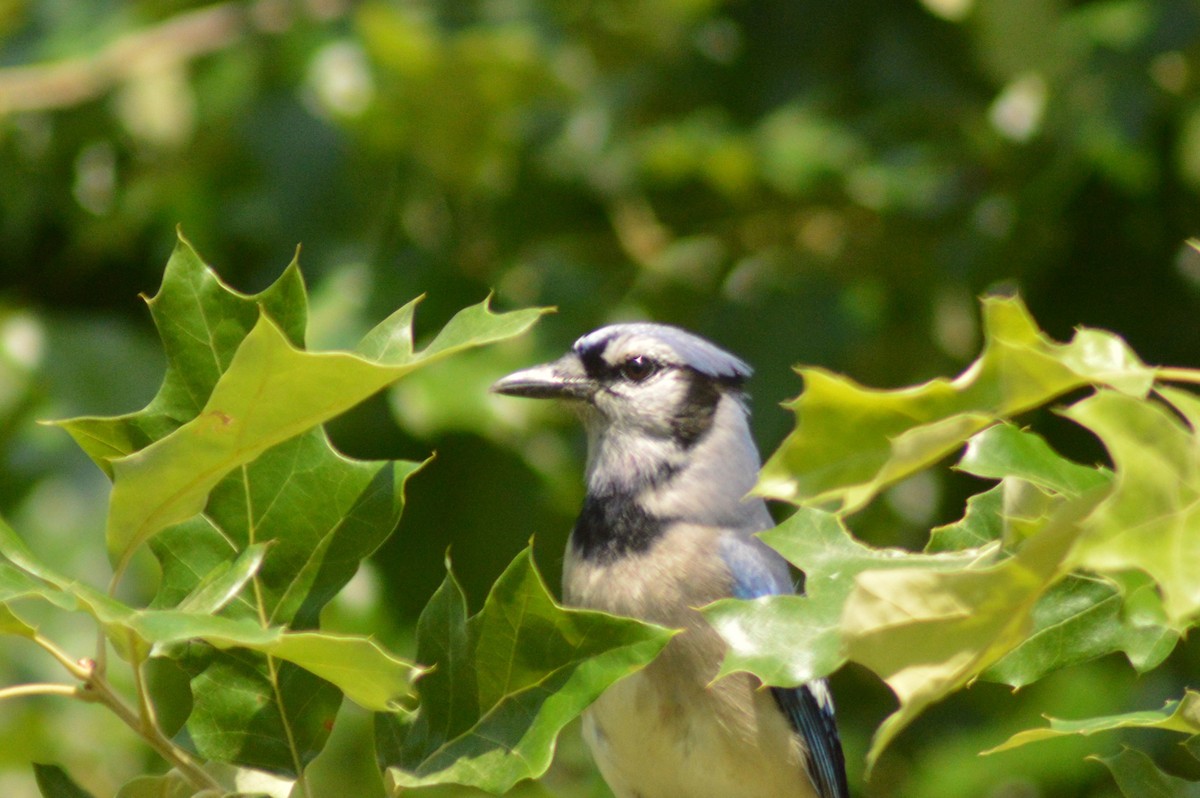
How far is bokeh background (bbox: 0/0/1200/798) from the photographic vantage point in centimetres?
441

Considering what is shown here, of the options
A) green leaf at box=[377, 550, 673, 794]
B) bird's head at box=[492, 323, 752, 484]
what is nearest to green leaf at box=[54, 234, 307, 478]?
green leaf at box=[377, 550, 673, 794]

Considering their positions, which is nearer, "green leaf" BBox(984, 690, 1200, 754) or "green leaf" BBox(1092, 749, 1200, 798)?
"green leaf" BBox(984, 690, 1200, 754)

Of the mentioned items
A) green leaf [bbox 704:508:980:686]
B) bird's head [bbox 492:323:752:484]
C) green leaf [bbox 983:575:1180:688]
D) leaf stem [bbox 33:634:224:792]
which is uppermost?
green leaf [bbox 704:508:980:686]

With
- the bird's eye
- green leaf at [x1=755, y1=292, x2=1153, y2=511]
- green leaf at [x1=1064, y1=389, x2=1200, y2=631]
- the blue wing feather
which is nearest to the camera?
green leaf at [x1=1064, y1=389, x2=1200, y2=631]

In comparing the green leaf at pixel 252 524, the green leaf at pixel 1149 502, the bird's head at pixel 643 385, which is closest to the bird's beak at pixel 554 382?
the bird's head at pixel 643 385

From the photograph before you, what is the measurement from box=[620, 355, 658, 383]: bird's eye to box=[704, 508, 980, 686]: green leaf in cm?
180

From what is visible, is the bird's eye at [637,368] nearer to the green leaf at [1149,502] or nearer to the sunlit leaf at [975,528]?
the sunlit leaf at [975,528]

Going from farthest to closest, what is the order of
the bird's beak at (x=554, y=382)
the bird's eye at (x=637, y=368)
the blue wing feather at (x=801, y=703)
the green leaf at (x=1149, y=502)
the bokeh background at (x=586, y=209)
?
the bokeh background at (x=586, y=209) < the bird's eye at (x=637, y=368) < the bird's beak at (x=554, y=382) < the blue wing feather at (x=801, y=703) < the green leaf at (x=1149, y=502)

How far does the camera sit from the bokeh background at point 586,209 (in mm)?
4406

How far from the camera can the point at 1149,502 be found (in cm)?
133

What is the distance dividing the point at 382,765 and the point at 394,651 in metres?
2.56

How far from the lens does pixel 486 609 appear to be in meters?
1.96

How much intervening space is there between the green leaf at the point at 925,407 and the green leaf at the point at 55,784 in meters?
1.10

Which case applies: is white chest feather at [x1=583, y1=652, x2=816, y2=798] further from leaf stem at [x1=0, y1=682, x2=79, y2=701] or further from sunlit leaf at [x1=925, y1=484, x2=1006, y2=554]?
leaf stem at [x1=0, y1=682, x2=79, y2=701]
